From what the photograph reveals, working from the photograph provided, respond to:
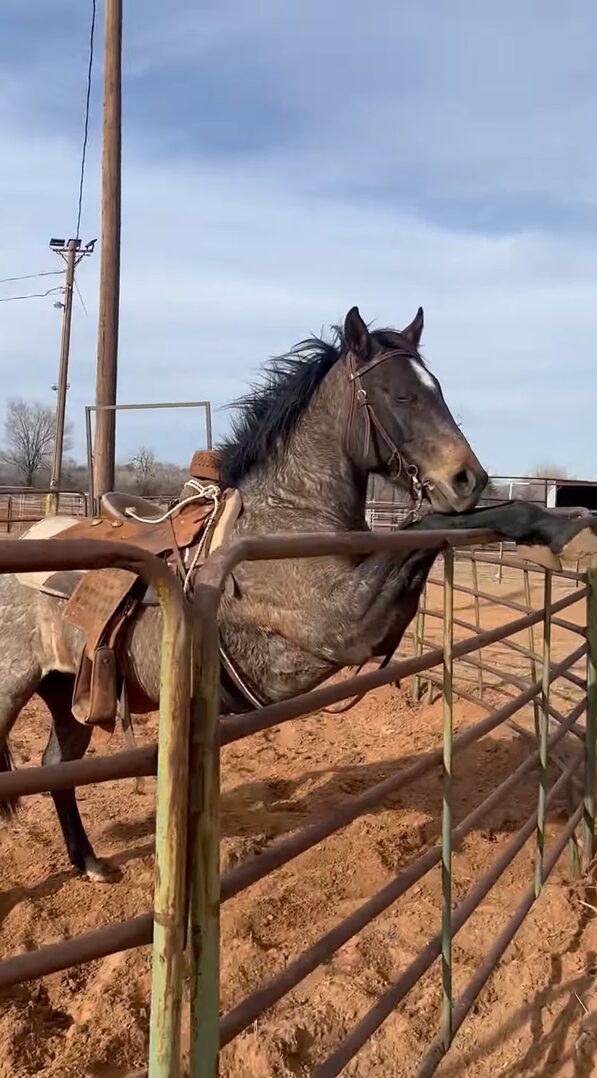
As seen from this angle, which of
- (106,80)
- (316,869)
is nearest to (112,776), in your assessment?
(316,869)

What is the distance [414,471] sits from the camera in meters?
3.18

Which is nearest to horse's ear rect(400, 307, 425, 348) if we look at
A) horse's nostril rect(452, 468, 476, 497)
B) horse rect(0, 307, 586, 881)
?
horse rect(0, 307, 586, 881)

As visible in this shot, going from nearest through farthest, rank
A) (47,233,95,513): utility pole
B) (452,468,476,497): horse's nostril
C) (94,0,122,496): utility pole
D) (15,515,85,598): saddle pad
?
(452,468,476,497): horse's nostril
(15,515,85,598): saddle pad
(94,0,122,496): utility pole
(47,233,95,513): utility pole

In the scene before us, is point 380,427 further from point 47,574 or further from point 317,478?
point 47,574

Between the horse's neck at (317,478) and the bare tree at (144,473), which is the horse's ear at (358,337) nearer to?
the horse's neck at (317,478)

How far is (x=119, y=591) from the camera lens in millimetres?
2871

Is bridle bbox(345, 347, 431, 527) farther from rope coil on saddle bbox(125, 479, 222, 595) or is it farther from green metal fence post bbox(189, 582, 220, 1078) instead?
green metal fence post bbox(189, 582, 220, 1078)

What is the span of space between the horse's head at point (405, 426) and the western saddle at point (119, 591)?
0.66 m

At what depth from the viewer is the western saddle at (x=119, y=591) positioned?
2830 mm

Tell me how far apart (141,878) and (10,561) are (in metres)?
3.26

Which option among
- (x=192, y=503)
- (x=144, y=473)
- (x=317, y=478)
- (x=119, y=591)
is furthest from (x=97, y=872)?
(x=144, y=473)

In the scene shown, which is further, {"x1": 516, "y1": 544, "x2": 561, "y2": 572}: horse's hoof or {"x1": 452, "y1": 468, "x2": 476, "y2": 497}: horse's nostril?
{"x1": 452, "y1": 468, "x2": 476, "y2": 497}: horse's nostril

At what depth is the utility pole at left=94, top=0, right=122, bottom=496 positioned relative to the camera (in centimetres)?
849

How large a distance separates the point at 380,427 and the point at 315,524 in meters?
0.48
